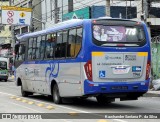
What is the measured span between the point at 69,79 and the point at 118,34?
2467 mm

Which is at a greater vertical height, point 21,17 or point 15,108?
point 21,17

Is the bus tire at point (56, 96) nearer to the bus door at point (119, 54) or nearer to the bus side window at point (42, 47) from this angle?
the bus side window at point (42, 47)

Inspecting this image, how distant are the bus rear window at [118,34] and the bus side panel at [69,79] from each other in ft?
3.96

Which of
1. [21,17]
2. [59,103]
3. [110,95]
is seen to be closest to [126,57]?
[110,95]

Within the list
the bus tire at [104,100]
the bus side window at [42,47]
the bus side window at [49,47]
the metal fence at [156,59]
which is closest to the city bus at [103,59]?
the bus side window at [49,47]

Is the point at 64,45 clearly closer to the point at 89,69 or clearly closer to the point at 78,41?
the point at 78,41

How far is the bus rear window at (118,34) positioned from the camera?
1512 centimetres

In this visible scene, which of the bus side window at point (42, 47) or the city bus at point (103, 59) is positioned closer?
the city bus at point (103, 59)

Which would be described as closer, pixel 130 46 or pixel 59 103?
pixel 130 46

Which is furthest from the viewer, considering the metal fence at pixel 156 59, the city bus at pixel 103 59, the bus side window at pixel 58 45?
the metal fence at pixel 156 59

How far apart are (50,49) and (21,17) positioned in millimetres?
29595

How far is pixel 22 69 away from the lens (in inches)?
856

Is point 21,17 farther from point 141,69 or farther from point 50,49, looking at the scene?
point 141,69

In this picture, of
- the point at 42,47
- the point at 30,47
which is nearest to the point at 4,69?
the point at 30,47
